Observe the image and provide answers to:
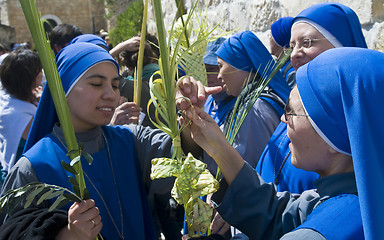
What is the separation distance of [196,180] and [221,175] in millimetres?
354

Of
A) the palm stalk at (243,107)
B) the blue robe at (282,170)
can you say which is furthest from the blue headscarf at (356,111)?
the blue robe at (282,170)

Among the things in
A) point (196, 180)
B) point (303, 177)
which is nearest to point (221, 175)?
point (196, 180)

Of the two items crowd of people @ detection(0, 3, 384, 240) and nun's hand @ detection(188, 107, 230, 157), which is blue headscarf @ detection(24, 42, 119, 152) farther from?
nun's hand @ detection(188, 107, 230, 157)

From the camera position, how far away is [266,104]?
8.77ft

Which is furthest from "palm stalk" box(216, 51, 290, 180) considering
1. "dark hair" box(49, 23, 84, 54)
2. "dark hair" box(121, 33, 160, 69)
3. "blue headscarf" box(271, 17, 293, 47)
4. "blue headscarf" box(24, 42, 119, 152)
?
"dark hair" box(49, 23, 84, 54)

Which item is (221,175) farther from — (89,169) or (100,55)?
(100,55)

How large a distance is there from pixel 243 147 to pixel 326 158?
1.12 metres

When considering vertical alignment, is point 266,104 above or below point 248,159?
above

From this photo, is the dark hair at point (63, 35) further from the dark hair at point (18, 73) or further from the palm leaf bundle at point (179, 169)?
the palm leaf bundle at point (179, 169)

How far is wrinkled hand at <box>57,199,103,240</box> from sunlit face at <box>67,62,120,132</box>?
0.65 metres

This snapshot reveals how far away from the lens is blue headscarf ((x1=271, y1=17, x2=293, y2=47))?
3.68 meters

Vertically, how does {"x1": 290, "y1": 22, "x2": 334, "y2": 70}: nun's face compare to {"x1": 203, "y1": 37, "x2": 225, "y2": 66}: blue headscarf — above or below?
above

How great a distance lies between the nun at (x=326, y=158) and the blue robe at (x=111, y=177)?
0.51 meters

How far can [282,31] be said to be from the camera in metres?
3.82
